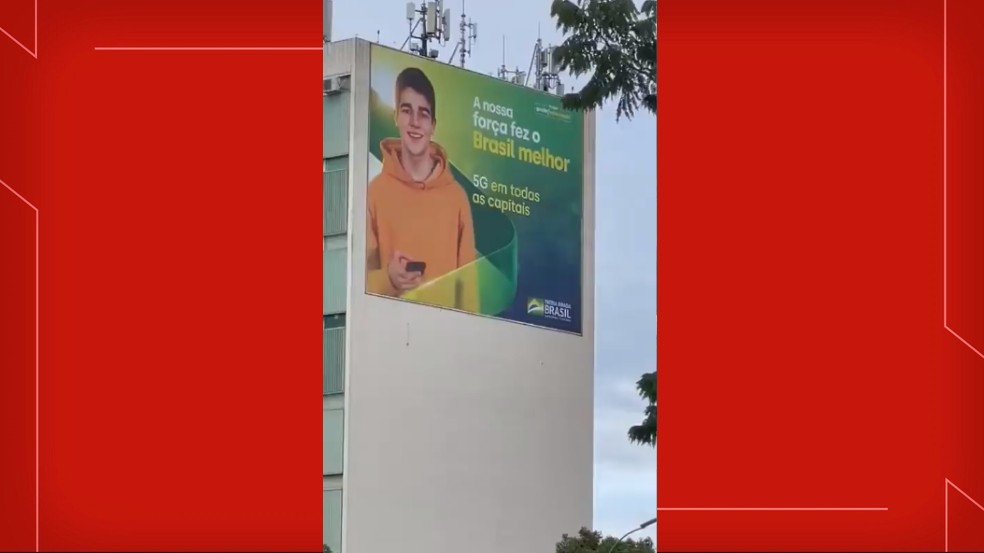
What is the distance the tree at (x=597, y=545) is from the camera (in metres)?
35.2

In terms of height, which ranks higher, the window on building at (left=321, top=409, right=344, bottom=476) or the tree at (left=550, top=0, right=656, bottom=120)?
the tree at (left=550, top=0, right=656, bottom=120)

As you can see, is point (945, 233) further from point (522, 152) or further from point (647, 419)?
point (522, 152)

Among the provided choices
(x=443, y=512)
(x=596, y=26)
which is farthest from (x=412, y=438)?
(x=596, y=26)

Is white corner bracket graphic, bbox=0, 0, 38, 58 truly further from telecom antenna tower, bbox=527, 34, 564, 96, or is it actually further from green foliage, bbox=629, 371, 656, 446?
telecom antenna tower, bbox=527, 34, 564, 96

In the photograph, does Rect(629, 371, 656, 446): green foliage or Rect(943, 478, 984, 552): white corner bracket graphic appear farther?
Rect(629, 371, 656, 446): green foliage

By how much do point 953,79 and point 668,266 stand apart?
188cm

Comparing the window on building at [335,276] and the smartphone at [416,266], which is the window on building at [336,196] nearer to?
the window on building at [335,276]

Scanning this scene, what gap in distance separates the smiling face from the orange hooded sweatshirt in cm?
28

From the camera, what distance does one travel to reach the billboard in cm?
4081

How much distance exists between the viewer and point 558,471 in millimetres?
44000

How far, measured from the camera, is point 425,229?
136ft

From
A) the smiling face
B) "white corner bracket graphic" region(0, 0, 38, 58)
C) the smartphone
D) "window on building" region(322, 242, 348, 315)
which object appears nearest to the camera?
"white corner bracket graphic" region(0, 0, 38, 58)

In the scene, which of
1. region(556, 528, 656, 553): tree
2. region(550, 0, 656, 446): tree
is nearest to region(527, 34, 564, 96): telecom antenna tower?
region(556, 528, 656, 553): tree

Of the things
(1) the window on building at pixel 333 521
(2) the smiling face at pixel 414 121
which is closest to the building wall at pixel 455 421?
(1) the window on building at pixel 333 521
